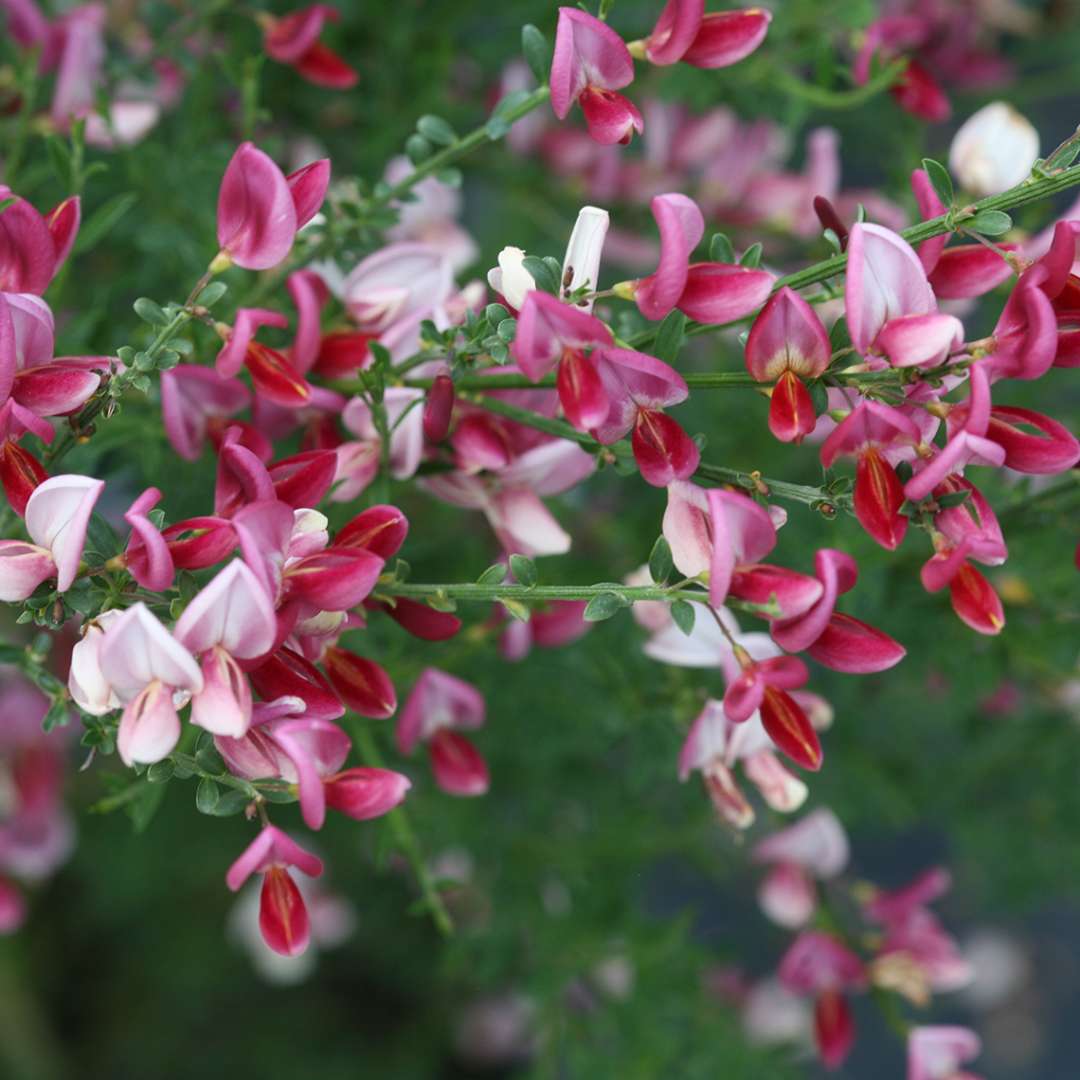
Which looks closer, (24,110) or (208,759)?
(208,759)

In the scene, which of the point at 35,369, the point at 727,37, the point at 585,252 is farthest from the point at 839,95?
the point at 35,369

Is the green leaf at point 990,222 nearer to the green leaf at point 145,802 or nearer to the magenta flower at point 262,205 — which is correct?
the magenta flower at point 262,205

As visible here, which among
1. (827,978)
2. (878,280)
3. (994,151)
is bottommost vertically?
(827,978)

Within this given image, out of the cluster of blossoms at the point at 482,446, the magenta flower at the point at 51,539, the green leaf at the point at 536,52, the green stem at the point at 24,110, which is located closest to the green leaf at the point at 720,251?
the cluster of blossoms at the point at 482,446

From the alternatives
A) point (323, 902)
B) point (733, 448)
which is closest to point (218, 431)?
point (733, 448)

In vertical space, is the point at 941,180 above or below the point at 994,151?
above

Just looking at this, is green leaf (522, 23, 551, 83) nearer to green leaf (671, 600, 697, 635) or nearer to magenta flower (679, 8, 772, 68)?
magenta flower (679, 8, 772, 68)

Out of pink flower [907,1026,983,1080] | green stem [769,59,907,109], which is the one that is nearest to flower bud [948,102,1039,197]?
green stem [769,59,907,109]

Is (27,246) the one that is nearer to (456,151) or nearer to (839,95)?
(456,151)
